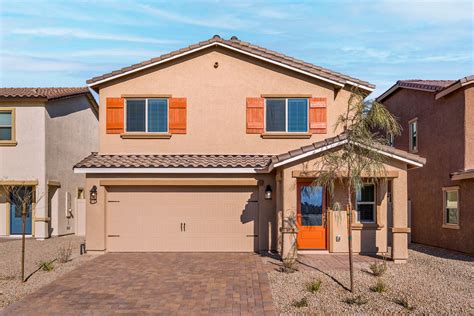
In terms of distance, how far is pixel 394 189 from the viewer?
13.6m

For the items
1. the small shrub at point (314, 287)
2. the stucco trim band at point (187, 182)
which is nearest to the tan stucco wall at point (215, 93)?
the stucco trim band at point (187, 182)

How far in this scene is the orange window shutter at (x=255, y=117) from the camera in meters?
16.6

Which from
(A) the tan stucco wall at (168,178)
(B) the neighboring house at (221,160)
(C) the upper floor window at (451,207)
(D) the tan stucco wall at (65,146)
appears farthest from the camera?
(D) the tan stucco wall at (65,146)

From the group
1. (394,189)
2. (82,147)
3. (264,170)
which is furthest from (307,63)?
(82,147)

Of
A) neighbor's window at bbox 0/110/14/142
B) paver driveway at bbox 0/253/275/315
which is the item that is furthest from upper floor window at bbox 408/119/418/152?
neighbor's window at bbox 0/110/14/142

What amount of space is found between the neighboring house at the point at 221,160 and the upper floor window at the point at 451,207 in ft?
10.3

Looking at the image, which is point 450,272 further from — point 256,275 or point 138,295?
point 138,295

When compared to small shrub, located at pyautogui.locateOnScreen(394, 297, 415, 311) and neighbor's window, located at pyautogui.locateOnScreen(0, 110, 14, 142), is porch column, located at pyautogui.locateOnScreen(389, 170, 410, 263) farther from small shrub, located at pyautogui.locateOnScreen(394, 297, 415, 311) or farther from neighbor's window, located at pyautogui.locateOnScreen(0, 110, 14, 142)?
neighbor's window, located at pyautogui.locateOnScreen(0, 110, 14, 142)

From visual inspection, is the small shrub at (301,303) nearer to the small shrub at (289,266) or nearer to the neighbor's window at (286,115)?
the small shrub at (289,266)

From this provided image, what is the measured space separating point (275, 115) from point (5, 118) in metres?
11.7

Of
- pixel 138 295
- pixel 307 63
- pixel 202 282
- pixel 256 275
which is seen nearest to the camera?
pixel 138 295

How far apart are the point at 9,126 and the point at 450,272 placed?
57.7 ft

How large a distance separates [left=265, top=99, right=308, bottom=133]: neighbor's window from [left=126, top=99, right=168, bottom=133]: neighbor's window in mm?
3528

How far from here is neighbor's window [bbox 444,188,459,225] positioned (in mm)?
16531
